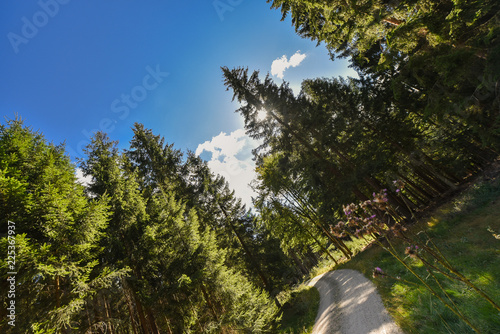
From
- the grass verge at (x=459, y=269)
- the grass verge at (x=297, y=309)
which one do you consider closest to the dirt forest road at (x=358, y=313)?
the grass verge at (x=459, y=269)

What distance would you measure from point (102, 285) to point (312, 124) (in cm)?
1607

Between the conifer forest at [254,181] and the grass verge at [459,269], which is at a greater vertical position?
the conifer forest at [254,181]

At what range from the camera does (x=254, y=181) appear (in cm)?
2195

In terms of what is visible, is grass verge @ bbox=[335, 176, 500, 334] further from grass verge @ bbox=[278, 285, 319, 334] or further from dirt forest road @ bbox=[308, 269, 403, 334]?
grass verge @ bbox=[278, 285, 319, 334]

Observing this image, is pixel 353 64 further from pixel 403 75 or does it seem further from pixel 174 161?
pixel 174 161

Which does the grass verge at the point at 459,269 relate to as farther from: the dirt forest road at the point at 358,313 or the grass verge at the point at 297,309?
the grass verge at the point at 297,309

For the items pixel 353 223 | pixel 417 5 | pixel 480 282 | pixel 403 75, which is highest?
pixel 417 5

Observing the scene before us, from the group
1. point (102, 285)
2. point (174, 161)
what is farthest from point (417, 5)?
point (174, 161)

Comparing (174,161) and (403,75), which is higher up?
(174,161)

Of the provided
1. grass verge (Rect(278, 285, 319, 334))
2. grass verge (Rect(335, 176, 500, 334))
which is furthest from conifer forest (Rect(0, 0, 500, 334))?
grass verge (Rect(335, 176, 500, 334))

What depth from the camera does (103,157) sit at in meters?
11.5

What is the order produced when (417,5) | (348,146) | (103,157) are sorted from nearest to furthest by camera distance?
(417,5), (103,157), (348,146)

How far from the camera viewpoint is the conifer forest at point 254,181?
262 inches

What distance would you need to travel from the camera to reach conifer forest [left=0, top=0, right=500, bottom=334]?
665 centimetres
